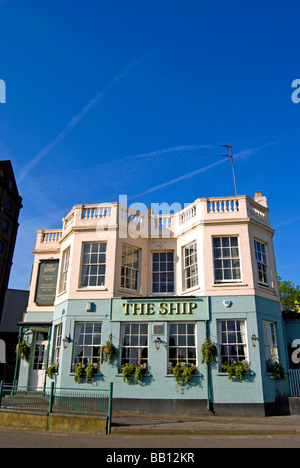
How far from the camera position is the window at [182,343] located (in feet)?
49.2

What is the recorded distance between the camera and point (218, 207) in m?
16.9

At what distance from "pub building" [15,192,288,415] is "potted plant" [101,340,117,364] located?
0.16m

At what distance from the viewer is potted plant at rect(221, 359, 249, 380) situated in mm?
14133

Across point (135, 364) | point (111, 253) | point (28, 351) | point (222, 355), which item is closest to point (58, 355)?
point (28, 351)

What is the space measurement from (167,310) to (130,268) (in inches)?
123

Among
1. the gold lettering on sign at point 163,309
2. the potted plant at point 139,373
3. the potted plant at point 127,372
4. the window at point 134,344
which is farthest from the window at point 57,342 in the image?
the gold lettering on sign at point 163,309

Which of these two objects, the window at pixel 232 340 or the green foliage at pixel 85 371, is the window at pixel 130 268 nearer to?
the green foliage at pixel 85 371

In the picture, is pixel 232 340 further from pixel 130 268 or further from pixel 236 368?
pixel 130 268

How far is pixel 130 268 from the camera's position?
17688 millimetres

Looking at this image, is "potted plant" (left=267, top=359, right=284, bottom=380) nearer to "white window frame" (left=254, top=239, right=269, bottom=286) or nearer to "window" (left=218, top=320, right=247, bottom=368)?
"window" (left=218, top=320, right=247, bottom=368)

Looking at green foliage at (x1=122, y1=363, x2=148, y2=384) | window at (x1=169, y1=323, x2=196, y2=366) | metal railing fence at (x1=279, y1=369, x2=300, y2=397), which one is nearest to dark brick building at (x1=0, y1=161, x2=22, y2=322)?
green foliage at (x1=122, y1=363, x2=148, y2=384)

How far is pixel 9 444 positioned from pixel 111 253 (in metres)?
9.32

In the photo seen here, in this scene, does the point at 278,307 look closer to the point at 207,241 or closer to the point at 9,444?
the point at 207,241

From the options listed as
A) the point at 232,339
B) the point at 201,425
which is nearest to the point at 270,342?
the point at 232,339
